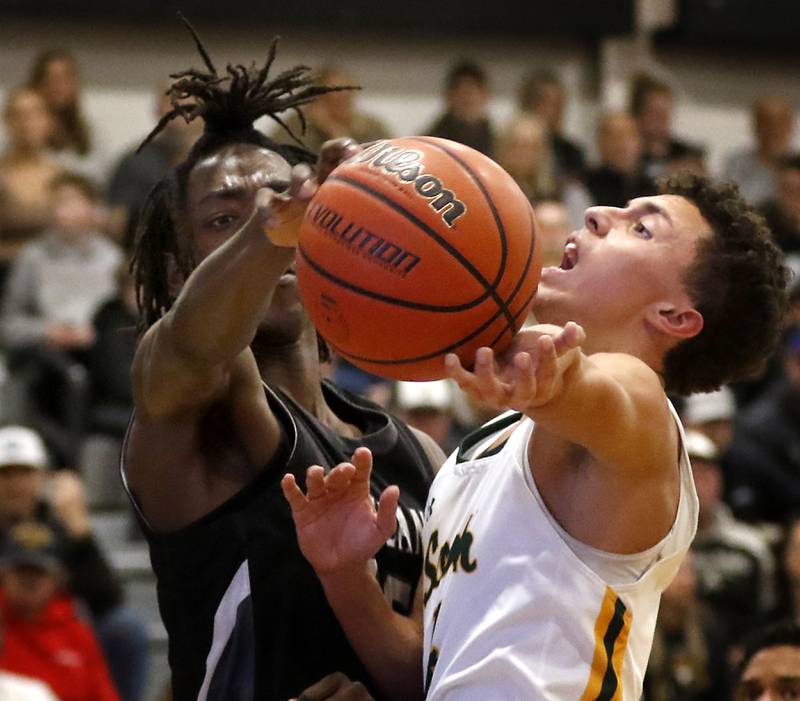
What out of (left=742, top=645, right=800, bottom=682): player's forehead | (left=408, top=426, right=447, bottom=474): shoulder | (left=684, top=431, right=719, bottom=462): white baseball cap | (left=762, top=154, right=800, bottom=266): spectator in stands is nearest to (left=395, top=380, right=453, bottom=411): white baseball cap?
(left=684, top=431, right=719, bottom=462): white baseball cap

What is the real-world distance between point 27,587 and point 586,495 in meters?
3.93

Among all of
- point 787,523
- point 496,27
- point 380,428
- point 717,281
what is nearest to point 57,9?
point 496,27

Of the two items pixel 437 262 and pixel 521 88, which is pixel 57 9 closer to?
pixel 521 88

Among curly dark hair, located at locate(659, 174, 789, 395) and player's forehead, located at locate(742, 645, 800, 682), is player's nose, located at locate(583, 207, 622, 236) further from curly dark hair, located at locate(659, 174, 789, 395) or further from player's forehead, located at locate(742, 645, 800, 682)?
player's forehead, located at locate(742, 645, 800, 682)

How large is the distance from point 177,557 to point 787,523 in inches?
207

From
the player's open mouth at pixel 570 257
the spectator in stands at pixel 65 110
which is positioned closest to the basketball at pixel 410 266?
the player's open mouth at pixel 570 257

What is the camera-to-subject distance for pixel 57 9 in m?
10.4

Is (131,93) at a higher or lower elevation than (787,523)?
higher

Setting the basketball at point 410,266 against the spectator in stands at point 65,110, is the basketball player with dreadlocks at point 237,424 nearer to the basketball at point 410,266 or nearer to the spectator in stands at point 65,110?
the basketball at point 410,266

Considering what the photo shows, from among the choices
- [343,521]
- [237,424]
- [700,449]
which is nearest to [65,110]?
[700,449]

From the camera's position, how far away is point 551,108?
10.5m

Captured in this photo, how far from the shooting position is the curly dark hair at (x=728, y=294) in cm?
309

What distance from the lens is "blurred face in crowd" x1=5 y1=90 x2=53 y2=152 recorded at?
8625 millimetres

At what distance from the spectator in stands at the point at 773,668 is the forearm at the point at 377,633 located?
118 cm
